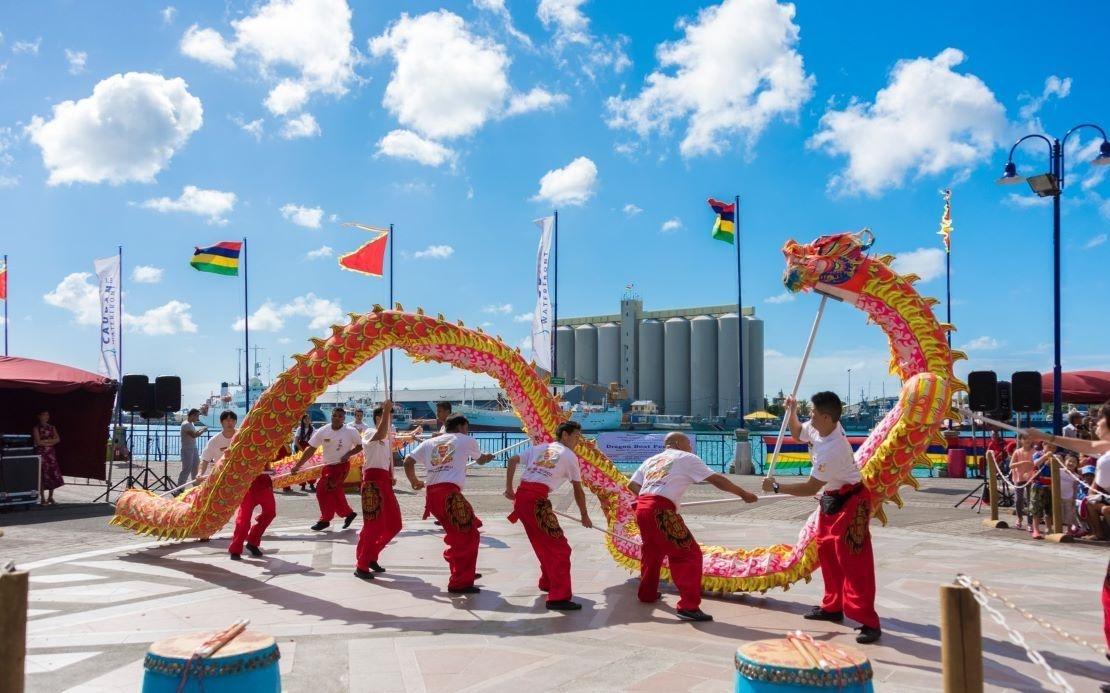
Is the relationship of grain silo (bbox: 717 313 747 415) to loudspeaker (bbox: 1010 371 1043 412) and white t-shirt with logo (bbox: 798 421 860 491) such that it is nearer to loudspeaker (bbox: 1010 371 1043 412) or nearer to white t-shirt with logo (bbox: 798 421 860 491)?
loudspeaker (bbox: 1010 371 1043 412)

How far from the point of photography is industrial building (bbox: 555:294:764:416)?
71.4 m

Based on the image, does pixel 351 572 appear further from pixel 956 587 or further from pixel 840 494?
pixel 956 587

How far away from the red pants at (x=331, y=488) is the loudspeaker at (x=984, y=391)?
32.9 feet

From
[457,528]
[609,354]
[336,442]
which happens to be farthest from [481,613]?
[609,354]

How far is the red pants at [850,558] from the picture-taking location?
5.86m

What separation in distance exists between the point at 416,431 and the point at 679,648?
7.95m

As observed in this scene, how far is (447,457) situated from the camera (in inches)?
296

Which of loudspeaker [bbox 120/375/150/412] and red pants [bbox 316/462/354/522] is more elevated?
loudspeaker [bbox 120/375/150/412]

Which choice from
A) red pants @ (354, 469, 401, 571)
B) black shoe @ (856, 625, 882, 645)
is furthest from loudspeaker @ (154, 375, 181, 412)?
black shoe @ (856, 625, 882, 645)

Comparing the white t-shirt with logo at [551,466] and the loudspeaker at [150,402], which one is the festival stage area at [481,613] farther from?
the loudspeaker at [150,402]

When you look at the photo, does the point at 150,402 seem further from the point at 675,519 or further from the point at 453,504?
the point at 675,519

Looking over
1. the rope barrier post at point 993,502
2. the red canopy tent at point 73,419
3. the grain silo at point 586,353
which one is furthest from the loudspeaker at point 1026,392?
the grain silo at point 586,353

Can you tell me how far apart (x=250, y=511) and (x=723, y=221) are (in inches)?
646

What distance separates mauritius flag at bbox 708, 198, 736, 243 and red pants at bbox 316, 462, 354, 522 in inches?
572
